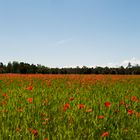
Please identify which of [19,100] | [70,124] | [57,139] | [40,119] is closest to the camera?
[57,139]

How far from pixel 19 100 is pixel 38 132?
2.80 metres

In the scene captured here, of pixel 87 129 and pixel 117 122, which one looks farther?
pixel 117 122

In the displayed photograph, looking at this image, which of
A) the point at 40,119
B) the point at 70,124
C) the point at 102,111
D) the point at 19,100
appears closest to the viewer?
the point at 70,124

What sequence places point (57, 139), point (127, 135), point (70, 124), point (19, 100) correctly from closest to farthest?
point (57, 139), point (127, 135), point (70, 124), point (19, 100)

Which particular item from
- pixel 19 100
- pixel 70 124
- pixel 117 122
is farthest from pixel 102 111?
pixel 19 100

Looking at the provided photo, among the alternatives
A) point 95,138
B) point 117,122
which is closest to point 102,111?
point 117,122

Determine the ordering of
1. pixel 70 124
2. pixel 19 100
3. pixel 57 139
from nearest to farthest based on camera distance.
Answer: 1. pixel 57 139
2. pixel 70 124
3. pixel 19 100

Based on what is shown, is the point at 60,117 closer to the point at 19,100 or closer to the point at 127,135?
the point at 127,135

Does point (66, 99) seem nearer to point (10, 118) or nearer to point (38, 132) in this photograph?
point (10, 118)

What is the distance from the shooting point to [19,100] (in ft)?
23.7

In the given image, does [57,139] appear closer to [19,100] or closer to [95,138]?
[95,138]

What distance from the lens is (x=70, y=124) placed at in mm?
5008

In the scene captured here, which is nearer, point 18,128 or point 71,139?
point 71,139

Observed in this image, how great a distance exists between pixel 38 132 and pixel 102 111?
179 centimetres
